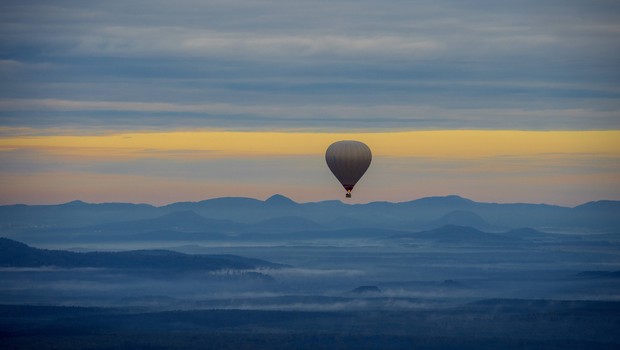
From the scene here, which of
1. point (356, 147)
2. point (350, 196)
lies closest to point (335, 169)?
point (356, 147)

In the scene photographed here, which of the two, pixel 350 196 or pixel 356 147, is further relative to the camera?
pixel 356 147

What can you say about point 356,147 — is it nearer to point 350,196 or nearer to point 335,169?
point 335,169

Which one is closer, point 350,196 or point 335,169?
point 350,196
